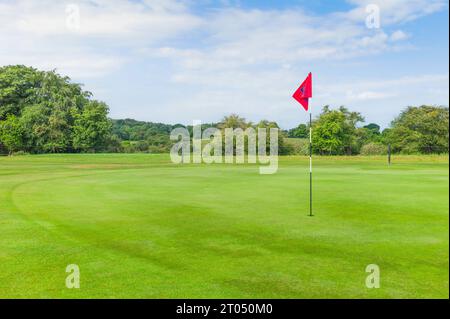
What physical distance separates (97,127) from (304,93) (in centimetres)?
6825

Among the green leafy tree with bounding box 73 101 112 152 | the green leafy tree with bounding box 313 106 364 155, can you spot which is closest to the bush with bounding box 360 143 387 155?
the green leafy tree with bounding box 313 106 364 155

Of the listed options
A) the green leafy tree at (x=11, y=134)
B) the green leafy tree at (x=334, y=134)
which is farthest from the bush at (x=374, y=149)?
the green leafy tree at (x=11, y=134)

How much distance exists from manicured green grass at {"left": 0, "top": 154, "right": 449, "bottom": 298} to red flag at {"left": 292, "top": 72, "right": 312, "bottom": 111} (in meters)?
3.38

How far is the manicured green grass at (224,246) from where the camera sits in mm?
5906

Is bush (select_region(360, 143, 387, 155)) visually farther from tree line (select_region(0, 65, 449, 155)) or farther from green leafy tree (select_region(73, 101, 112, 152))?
green leafy tree (select_region(73, 101, 112, 152))

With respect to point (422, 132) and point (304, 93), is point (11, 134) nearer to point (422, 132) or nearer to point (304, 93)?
point (422, 132)

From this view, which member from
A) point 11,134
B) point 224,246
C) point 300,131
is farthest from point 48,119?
point 224,246

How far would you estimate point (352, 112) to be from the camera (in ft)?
269

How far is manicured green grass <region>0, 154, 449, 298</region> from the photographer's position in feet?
19.4

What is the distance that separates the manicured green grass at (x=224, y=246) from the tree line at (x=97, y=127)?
199 feet
